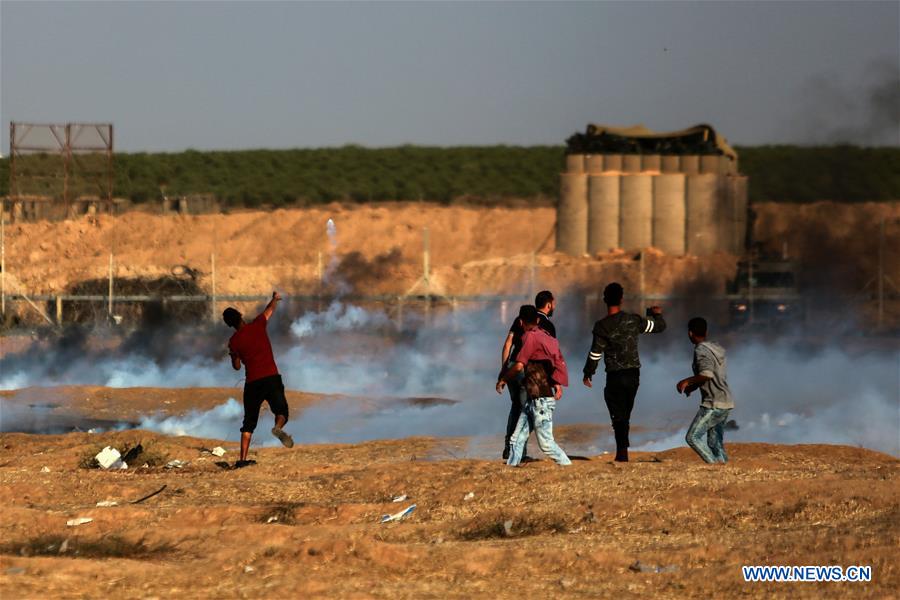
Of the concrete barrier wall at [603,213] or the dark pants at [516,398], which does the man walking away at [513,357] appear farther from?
the concrete barrier wall at [603,213]

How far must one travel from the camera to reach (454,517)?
12.0 metres

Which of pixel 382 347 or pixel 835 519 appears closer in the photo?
pixel 835 519

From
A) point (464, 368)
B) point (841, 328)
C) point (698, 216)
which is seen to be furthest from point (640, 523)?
point (698, 216)

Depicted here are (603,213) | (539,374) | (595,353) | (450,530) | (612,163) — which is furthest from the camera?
(612,163)

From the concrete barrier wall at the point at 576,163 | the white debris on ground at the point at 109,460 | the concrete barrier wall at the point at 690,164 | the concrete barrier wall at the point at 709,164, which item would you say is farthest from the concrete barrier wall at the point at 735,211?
the white debris on ground at the point at 109,460

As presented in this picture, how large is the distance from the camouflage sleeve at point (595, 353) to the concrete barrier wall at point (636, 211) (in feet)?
132

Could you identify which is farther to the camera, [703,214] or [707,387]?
[703,214]

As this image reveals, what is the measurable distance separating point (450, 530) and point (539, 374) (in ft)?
8.59

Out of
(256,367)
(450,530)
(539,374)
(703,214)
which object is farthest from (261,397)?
(703,214)

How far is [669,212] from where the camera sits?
53875 mm

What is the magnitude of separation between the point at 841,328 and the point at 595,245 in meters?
14.3

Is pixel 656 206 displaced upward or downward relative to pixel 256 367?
upward

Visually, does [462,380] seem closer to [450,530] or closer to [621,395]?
[621,395]

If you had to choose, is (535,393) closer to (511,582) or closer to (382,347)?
(511,582)
